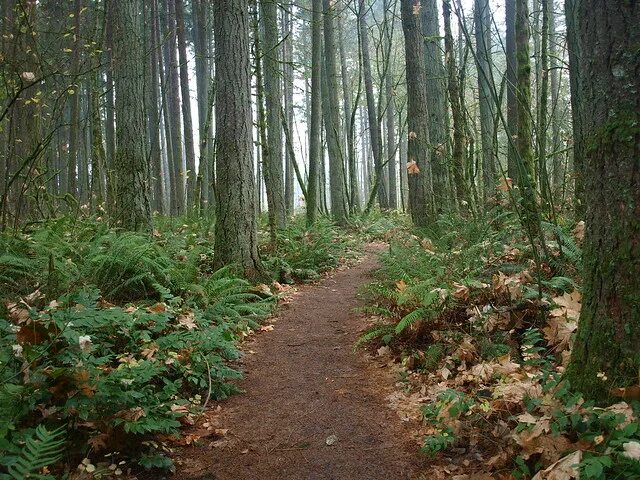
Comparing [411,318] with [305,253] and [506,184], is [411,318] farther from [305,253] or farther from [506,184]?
[305,253]

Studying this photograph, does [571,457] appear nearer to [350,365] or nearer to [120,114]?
[350,365]

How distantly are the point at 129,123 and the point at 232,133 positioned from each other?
78.2 inches

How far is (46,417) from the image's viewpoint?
2.90 metres

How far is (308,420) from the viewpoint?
374 centimetres

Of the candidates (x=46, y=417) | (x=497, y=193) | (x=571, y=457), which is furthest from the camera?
(x=497, y=193)

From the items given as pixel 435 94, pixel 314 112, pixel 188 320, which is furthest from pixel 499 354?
pixel 314 112

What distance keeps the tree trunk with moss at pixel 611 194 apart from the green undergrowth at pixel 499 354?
0.24 meters

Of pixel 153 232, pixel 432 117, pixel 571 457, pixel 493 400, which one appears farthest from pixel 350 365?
pixel 432 117

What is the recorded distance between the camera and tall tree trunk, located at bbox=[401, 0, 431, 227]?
9.52 m

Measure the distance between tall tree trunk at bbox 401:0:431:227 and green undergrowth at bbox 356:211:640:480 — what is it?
10.3 feet

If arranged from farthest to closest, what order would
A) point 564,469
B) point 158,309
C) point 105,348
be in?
point 158,309 < point 105,348 < point 564,469

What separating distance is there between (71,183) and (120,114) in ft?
23.1

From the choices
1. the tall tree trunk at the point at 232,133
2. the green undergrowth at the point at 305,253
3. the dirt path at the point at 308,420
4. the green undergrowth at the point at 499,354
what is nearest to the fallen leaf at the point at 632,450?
the green undergrowth at the point at 499,354

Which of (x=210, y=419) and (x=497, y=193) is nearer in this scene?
(x=210, y=419)
